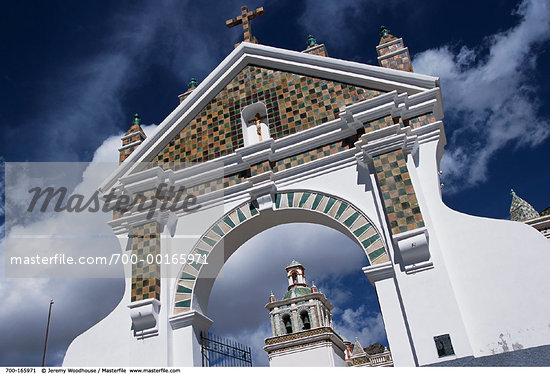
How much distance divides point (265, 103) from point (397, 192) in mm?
3430

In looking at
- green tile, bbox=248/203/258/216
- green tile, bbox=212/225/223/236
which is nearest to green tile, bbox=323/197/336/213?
green tile, bbox=248/203/258/216

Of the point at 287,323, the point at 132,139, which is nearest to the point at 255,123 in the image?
the point at 132,139

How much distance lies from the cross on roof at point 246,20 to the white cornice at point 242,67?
456 mm

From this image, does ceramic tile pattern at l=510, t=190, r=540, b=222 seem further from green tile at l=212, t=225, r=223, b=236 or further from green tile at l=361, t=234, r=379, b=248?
green tile at l=212, t=225, r=223, b=236

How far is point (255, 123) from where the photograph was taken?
32.2ft

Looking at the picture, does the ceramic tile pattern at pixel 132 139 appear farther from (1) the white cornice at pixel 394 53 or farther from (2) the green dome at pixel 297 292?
(2) the green dome at pixel 297 292

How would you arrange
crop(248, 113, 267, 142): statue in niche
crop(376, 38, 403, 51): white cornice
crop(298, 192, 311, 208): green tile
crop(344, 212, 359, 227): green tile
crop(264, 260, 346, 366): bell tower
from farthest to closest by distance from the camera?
crop(264, 260, 346, 366): bell tower
crop(248, 113, 267, 142): statue in niche
crop(376, 38, 403, 51): white cornice
crop(298, 192, 311, 208): green tile
crop(344, 212, 359, 227): green tile

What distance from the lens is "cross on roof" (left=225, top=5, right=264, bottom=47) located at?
10.6m

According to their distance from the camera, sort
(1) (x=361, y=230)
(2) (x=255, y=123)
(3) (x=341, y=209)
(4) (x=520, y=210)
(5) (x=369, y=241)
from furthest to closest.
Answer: (4) (x=520, y=210) → (2) (x=255, y=123) → (3) (x=341, y=209) → (1) (x=361, y=230) → (5) (x=369, y=241)

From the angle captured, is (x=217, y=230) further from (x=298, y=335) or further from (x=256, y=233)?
(x=298, y=335)

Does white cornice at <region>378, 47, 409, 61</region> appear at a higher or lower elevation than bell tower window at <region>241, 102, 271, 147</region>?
higher

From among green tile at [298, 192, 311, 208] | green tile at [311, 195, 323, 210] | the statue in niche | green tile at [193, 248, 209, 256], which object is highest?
the statue in niche

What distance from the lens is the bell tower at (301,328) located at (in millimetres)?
27016

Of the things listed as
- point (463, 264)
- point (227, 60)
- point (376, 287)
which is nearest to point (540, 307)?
point (463, 264)
